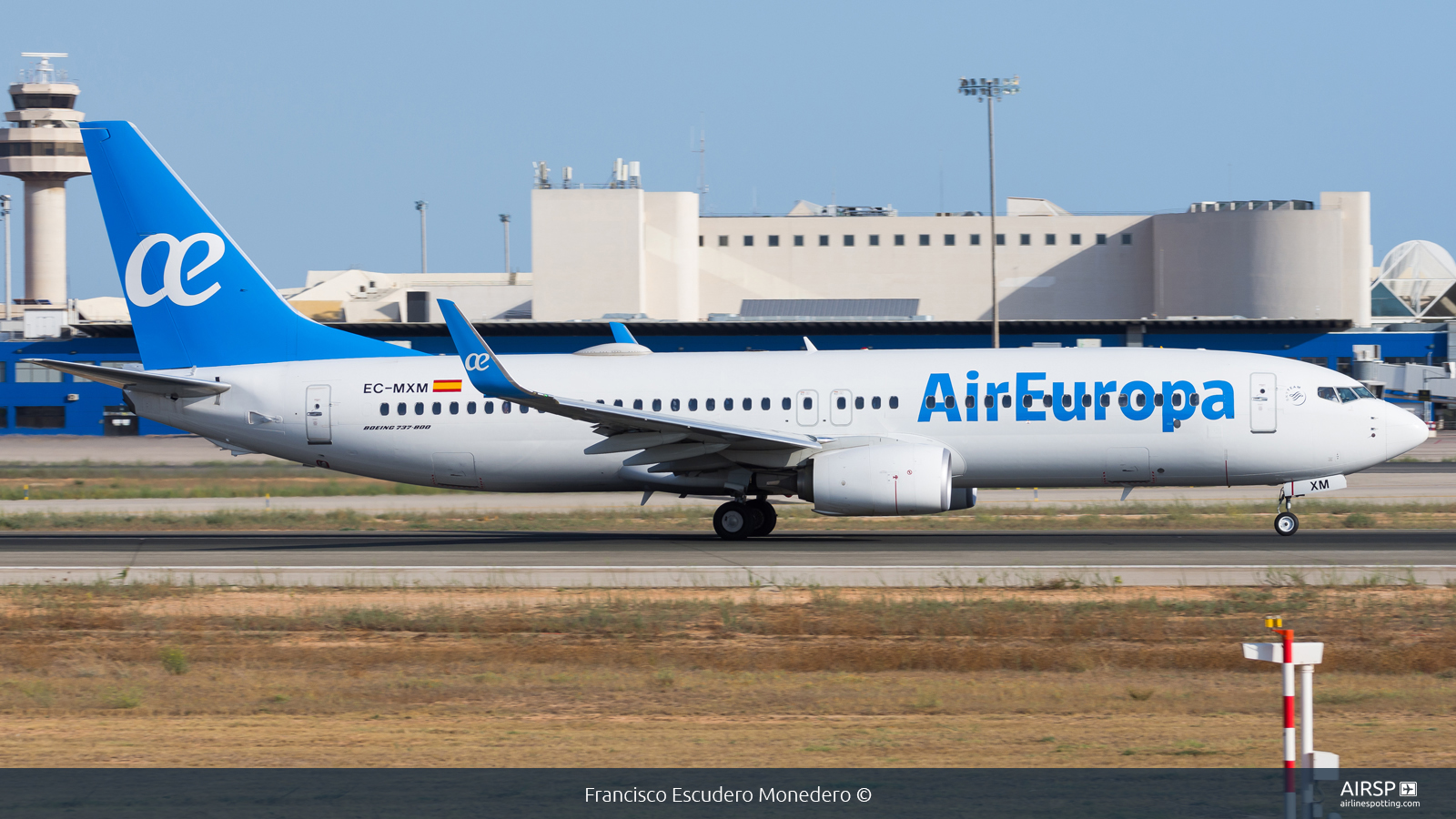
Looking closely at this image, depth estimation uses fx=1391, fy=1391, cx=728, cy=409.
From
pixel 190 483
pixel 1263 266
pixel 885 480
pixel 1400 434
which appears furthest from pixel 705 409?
pixel 1263 266

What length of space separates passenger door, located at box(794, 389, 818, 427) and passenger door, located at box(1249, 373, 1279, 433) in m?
8.07

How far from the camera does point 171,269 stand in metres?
28.8

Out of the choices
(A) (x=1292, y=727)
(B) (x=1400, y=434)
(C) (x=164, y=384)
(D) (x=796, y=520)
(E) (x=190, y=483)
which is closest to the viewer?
(A) (x=1292, y=727)

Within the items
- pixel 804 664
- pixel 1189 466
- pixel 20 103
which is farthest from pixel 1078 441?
pixel 20 103

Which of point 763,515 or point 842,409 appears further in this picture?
point 763,515

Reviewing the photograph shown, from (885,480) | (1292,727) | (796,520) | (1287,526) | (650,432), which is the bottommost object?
(796,520)

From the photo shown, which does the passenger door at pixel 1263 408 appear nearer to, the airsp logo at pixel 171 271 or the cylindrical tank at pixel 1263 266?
the airsp logo at pixel 171 271

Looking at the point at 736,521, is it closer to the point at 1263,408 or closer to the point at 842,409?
the point at 842,409

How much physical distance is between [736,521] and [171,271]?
505 inches

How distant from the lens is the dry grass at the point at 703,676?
10.6 metres

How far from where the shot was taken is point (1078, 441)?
25.8 meters

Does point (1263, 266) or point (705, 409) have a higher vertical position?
point (1263, 266)
